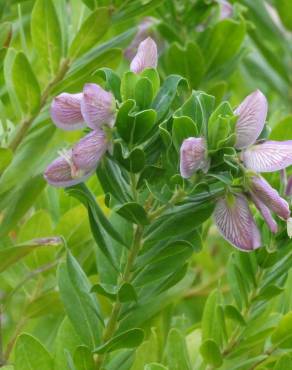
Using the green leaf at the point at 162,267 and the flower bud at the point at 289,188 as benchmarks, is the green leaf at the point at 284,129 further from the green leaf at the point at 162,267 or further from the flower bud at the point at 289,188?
the green leaf at the point at 162,267

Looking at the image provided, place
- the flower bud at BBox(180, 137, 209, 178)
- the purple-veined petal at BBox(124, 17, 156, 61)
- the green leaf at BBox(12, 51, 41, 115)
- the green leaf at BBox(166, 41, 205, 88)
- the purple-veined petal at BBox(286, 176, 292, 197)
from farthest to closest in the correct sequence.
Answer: the purple-veined petal at BBox(124, 17, 156, 61)
the green leaf at BBox(166, 41, 205, 88)
the green leaf at BBox(12, 51, 41, 115)
the purple-veined petal at BBox(286, 176, 292, 197)
the flower bud at BBox(180, 137, 209, 178)

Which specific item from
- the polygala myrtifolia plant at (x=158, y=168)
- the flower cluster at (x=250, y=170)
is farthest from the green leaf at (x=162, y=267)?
the flower cluster at (x=250, y=170)

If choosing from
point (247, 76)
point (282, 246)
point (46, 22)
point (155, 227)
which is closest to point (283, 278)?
point (282, 246)

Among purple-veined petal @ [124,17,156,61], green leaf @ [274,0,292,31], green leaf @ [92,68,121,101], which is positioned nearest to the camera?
green leaf @ [92,68,121,101]

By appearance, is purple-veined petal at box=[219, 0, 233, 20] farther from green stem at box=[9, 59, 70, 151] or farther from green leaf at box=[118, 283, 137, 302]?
green leaf at box=[118, 283, 137, 302]

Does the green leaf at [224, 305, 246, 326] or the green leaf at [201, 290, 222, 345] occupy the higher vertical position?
the green leaf at [224, 305, 246, 326]

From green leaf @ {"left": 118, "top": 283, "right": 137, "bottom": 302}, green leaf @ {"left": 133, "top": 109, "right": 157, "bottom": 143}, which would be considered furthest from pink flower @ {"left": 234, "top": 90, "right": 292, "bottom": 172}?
green leaf @ {"left": 118, "top": 283, "right": 137, "bottom": 302}
